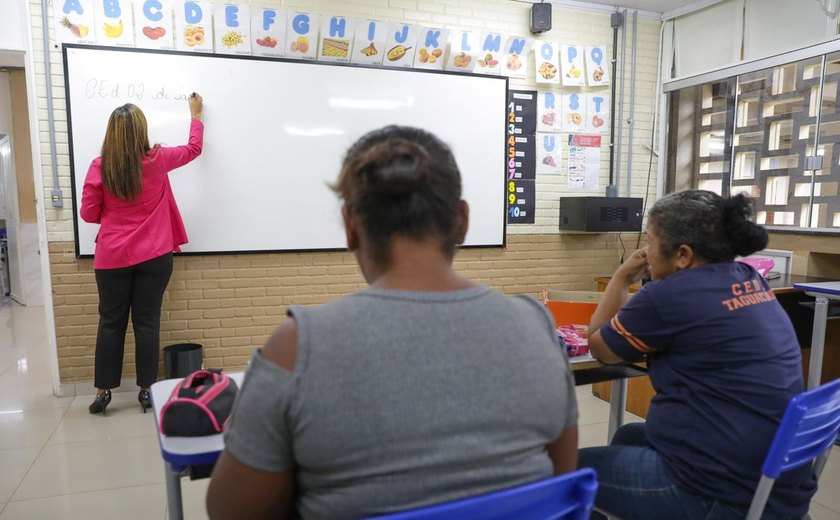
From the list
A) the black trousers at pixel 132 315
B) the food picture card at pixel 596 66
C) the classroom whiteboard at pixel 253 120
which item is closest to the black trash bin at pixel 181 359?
the black trousers at pixel 132 315

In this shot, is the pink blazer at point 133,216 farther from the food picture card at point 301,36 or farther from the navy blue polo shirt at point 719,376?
the navy blue polo shirt at point 719,376

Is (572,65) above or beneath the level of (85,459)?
above

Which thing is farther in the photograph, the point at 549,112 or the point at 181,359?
the point at 549,112

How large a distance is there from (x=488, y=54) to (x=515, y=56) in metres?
0.23

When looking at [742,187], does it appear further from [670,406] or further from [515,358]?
[515,358]

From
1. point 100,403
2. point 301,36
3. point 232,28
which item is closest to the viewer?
point 100,403

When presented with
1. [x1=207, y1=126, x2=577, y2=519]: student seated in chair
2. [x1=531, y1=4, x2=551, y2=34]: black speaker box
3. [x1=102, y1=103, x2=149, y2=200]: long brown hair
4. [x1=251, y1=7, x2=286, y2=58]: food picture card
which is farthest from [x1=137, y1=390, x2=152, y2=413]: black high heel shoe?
[x1=531, y1=4, x2=551, y2=34]: black speaker box

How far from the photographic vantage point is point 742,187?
411cm

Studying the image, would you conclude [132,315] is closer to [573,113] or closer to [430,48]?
[430,48]

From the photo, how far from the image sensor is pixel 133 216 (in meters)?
2.97

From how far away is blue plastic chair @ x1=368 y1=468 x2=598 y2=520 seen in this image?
2.25ft

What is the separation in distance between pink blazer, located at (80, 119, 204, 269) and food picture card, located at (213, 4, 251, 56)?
2.50 feet

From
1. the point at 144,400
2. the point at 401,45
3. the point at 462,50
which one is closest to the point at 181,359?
the point at 144,400

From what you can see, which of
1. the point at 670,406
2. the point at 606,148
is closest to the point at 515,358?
the point at 670,406
